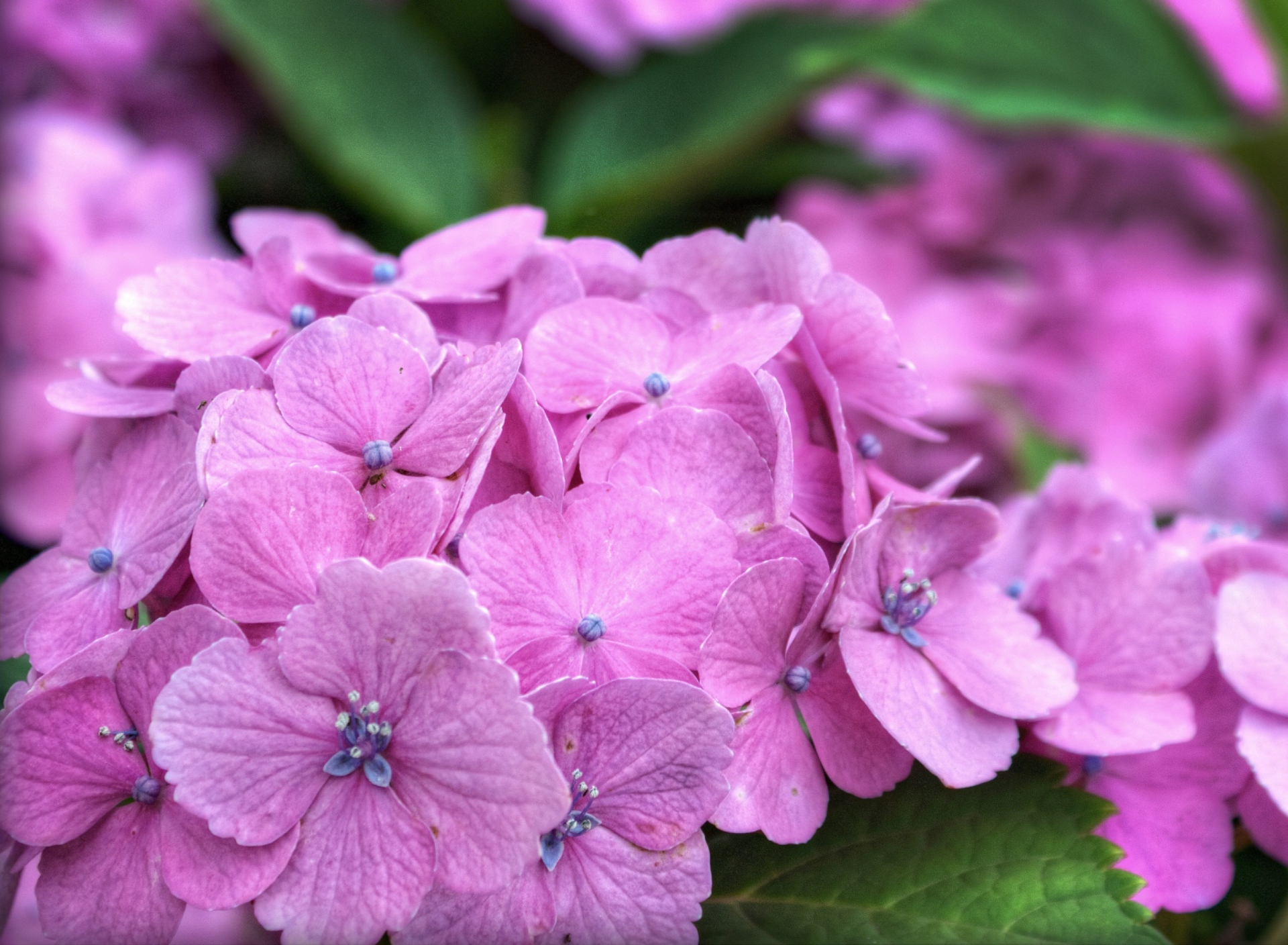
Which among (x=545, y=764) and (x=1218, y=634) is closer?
(x=545, y=764)

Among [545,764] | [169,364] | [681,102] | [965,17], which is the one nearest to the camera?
[545,764]

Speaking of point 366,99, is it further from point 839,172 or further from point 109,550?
point 109,550

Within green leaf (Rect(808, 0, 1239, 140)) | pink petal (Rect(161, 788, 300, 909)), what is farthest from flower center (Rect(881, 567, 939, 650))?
green leaf (Rect(808, 0, 1239, 140))

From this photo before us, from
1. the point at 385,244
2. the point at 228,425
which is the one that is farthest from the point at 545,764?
the point at 385,244

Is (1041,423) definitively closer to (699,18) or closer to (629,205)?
(629,205)

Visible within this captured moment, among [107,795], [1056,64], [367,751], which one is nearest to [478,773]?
[367,751]

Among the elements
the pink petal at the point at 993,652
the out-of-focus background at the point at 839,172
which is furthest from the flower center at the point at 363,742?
the out-of-focus background at the point at 839,172
